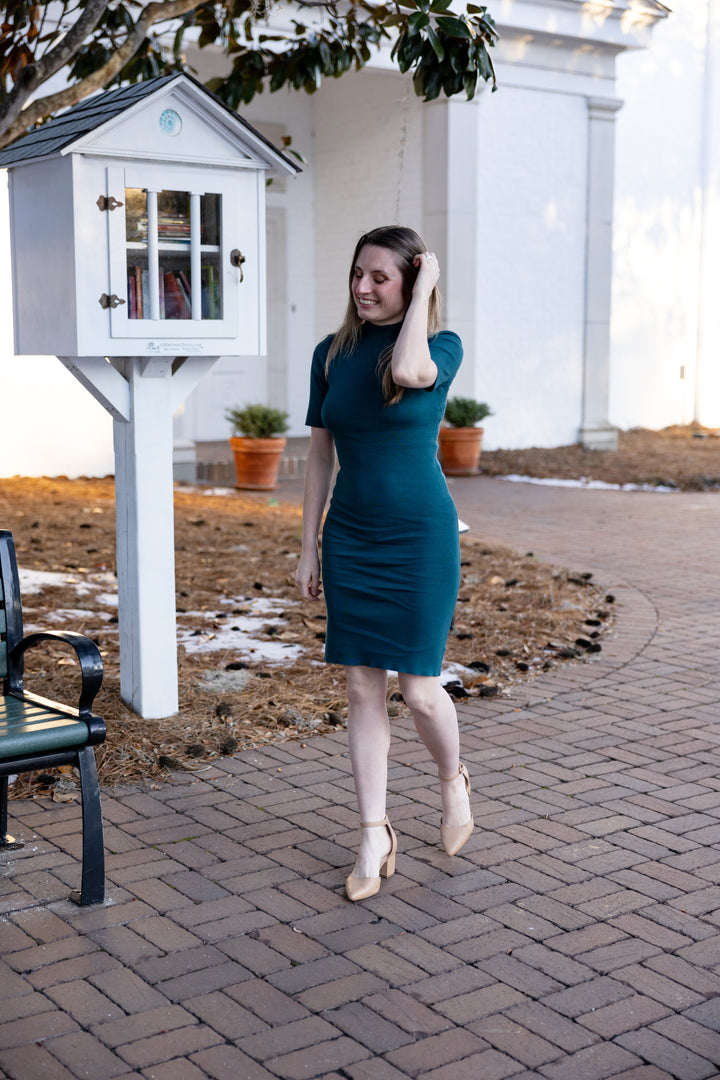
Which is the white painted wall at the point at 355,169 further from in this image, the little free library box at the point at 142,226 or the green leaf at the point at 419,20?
the little free library box at the point at 142,226

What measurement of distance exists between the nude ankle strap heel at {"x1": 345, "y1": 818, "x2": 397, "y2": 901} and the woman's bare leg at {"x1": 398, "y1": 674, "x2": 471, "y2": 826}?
0.24m

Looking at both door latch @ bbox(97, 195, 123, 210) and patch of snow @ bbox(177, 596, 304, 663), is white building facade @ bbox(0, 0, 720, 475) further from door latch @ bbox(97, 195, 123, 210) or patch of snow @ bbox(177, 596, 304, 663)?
door latch @ bbox(97, 195, 123, 210)

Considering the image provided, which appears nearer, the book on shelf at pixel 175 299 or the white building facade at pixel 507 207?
the book on shelf at pixel 175 299

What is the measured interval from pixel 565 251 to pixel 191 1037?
1338cm

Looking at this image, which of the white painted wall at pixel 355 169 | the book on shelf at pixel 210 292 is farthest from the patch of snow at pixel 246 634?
the white painted wall at pixel 355 169

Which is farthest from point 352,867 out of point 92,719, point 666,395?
point 666,395

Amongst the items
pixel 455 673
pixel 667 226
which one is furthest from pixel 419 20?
pixel 667 226

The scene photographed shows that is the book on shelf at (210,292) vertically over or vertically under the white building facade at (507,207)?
under

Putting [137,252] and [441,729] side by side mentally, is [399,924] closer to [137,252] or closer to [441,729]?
[441,729]

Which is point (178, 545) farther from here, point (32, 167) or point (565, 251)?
point (565, 251)

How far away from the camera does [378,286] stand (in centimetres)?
331

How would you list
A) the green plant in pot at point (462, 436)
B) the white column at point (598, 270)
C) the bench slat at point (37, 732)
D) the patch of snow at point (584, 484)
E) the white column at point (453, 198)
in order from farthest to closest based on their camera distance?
the white column at point (598, 270) → the white column at point (453, 198) → the green plant in pot at point (462, 436) → the patch of snow at point (584, 484) → the bench slat at point (37, 732)

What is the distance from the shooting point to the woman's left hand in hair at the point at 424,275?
325cm

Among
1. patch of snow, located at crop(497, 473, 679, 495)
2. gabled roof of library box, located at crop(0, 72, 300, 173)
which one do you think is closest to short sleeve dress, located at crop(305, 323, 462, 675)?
gabled roof of library box, located at crop(0, 72, 300, 173)
